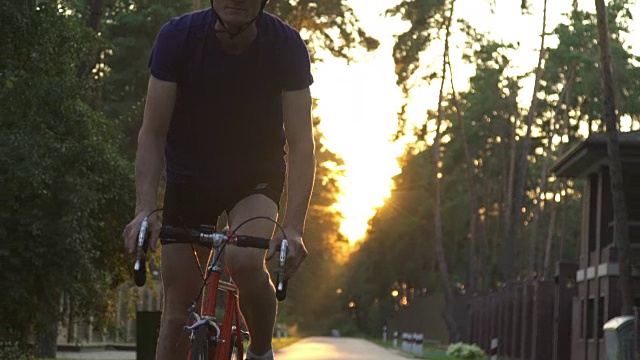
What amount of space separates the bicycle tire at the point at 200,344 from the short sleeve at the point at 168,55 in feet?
3.15

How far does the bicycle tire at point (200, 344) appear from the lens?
5.39 meters

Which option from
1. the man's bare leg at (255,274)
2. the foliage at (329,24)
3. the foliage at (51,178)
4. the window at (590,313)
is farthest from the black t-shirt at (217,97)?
the foliage at (329,24)

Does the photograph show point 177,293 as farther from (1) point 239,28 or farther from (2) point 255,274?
(1) point 239,28

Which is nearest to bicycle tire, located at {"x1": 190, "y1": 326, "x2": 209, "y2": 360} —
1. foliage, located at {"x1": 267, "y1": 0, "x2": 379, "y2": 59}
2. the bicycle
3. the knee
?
the bicycle

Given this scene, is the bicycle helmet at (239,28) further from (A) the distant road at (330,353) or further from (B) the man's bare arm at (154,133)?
(A) the distant road at (330,353)

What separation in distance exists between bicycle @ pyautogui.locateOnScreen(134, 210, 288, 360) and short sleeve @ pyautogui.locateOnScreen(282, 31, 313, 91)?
0.60 meters

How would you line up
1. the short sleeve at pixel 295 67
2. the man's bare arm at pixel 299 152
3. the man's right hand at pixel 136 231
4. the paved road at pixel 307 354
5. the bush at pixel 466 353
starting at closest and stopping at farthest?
the man's right hand at pixel 136 231
the man's bare arm at pixel 299 152
the short sleeve at pixel 295 67
the paved road at pixel 307 354
the bush at pixel 466 353

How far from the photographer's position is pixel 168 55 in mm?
5863

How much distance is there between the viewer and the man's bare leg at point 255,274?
5.59 meters

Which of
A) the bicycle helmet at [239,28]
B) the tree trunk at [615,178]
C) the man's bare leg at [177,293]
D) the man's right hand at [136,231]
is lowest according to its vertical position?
the man's bare leg at [177,293]

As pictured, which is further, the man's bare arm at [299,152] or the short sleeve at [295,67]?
the short sleeve at [295,67]

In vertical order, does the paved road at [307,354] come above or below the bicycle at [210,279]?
above

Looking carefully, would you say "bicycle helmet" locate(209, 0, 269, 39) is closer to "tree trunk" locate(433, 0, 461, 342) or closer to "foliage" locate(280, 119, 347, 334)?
"foliage" locate(280, 119, 347, 334)

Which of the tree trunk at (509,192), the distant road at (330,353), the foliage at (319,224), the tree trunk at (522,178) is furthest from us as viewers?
the tree trunk at (509,192)
